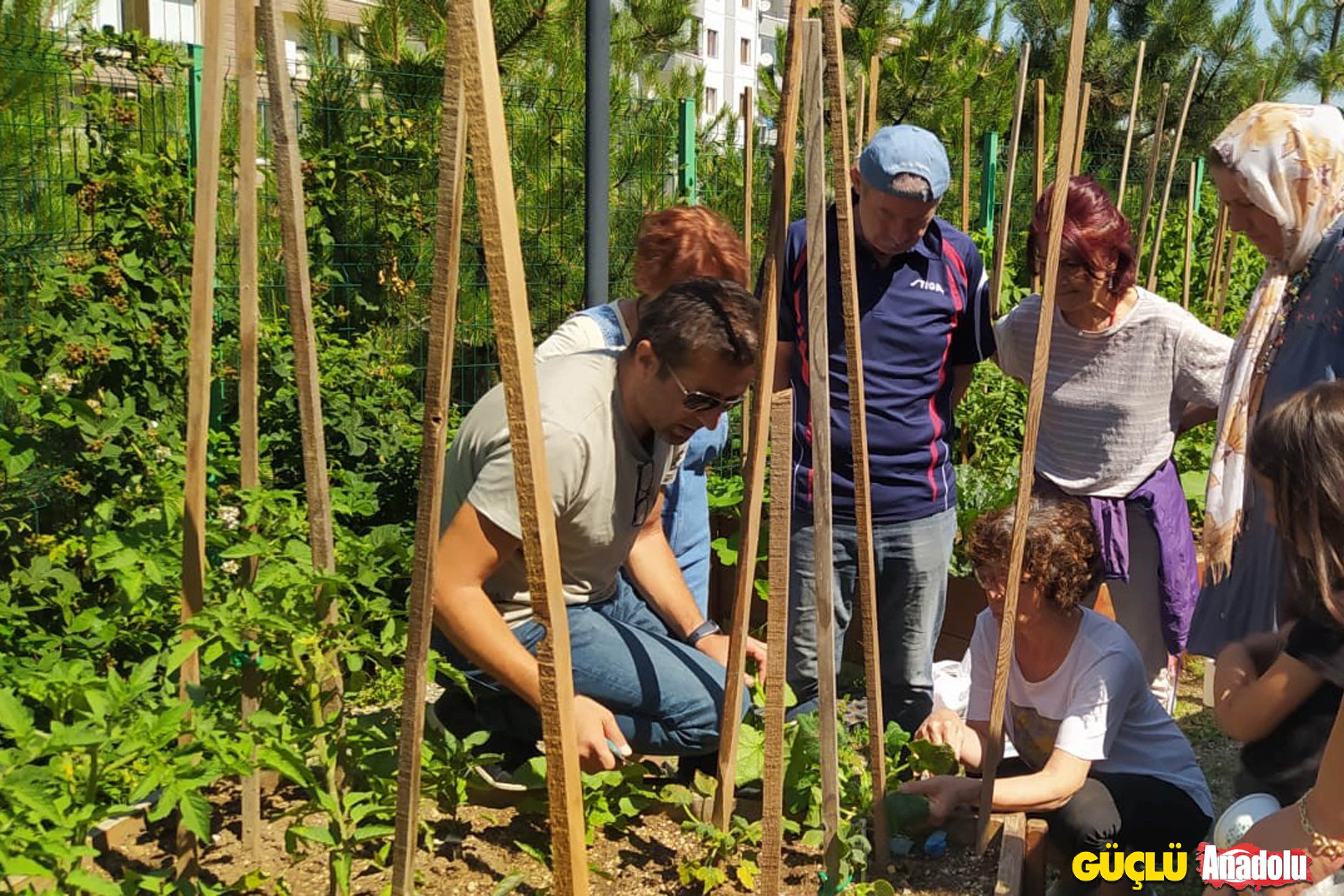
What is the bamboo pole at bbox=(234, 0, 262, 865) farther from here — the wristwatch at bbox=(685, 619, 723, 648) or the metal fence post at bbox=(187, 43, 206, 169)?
the metal fence post at bbox=(187, 43, 206, 169)

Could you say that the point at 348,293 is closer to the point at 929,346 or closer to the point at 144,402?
the point at 144,402

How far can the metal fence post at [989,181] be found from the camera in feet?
26.1

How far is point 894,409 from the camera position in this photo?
315cm

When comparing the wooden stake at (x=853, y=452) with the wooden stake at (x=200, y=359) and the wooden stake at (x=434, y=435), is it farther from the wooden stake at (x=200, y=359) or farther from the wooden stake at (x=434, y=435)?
the wooden stake at (x=200, y=359)

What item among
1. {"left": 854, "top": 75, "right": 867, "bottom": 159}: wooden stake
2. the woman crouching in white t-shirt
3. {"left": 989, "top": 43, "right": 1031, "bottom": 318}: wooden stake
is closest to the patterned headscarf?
the woman crouching in white t-shirt

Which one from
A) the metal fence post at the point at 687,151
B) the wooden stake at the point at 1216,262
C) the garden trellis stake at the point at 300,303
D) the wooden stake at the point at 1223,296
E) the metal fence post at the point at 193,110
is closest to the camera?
the garden trellis stake at the point at 300,303

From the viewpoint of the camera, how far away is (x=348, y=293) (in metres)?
4.74

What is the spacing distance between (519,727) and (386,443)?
177cm

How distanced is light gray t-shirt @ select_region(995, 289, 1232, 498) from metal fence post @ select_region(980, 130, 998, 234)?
4781 mm

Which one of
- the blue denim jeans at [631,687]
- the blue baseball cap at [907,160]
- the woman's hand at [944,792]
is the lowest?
the woman's hand at [944,792]

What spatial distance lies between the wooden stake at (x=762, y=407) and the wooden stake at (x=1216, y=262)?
6351 mm

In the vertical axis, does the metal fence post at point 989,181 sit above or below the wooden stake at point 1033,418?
above

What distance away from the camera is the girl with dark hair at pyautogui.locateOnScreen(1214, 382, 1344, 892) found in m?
1.74

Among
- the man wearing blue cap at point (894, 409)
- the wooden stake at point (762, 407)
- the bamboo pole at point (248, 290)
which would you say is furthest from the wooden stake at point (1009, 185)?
the bamboo pole at point (248, 290)
